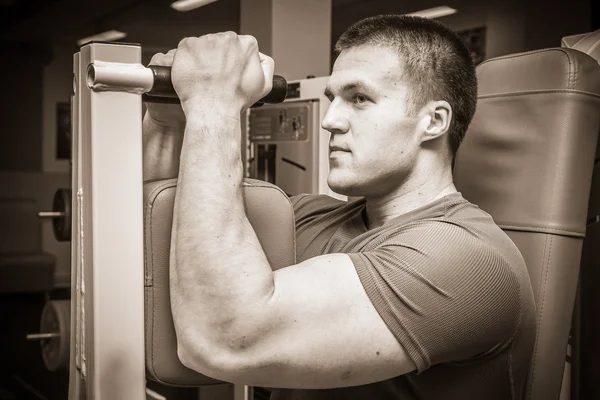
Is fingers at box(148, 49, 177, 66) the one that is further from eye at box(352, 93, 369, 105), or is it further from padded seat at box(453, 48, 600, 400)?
padded seat at box(453, 48, 600, 400)

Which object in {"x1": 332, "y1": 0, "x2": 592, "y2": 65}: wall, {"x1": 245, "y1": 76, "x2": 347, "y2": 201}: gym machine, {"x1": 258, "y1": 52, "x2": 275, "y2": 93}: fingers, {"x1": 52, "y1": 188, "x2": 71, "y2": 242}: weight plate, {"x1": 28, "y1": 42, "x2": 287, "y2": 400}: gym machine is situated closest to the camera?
{"x1": 28, "y1": 42, "x2": 287, "y2": 400}: gym machine

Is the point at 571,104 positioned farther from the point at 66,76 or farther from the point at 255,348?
the point at 66,76

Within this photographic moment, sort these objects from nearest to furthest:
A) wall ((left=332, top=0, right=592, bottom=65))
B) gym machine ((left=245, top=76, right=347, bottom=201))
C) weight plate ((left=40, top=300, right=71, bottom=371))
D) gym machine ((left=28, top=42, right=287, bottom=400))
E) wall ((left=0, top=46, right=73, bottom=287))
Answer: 1. gym machine ((left=28, top=42, right=287, bottom=400))
2. weight plate ((left=40, top=300, right=71, bottom=371))
3. gym machine ((left=245, top=76, right=347, bottom=201))
4. wall ((left=332, top=0, right=592, bottom=65))
5. wall ((left=0, top=46, right=73, bottom=287))

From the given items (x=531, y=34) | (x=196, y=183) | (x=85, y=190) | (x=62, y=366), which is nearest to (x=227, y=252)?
(x=196, y=183)

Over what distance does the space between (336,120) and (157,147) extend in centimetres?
34

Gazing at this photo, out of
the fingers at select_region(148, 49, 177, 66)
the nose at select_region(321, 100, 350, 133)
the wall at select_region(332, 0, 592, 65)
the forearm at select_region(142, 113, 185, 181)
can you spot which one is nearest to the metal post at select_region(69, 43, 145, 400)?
the fingers at select_region(148, 49, 177, 66)

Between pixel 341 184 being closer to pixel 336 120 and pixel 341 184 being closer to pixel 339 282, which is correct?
pixel 336 120

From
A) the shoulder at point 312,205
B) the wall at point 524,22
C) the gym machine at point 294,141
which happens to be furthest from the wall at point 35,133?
the shoulder at point 312,205

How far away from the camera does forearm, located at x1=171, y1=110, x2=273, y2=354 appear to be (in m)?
0.88

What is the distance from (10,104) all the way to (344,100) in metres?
4.65

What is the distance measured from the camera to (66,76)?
5.45 meters

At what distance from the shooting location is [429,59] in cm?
123

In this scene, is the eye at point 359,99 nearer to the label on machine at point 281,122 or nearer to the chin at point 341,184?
the chin at point 341,184

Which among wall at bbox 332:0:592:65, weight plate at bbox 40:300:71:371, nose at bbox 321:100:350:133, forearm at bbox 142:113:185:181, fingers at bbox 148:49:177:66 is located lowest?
weight plate at bbox 40:300:71:371
